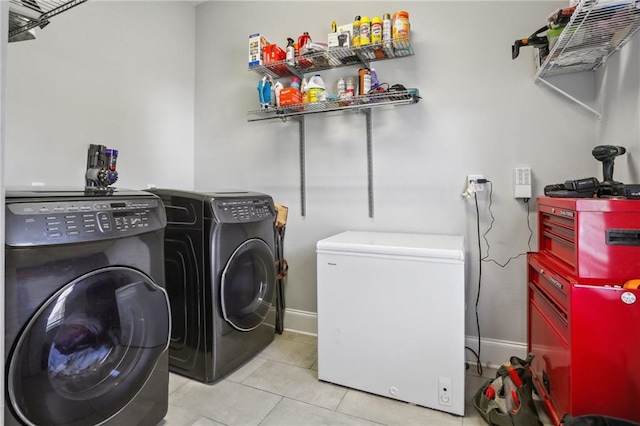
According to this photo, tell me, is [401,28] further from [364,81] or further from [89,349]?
[89,349]

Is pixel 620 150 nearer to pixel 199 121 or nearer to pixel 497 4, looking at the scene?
pixel 497 4

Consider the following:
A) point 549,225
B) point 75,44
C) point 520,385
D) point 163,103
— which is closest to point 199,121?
point 163,103

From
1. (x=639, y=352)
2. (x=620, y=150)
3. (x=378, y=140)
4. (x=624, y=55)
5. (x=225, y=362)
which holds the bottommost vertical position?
(x=225, y=362)

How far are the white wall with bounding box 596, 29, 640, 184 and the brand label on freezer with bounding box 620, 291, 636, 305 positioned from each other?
0.53 metres

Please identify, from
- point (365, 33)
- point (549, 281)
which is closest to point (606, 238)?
point (549, 281)

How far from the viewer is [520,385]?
137 centimetres

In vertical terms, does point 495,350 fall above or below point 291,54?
below

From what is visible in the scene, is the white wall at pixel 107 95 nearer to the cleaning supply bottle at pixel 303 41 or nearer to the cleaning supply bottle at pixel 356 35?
the cleaning supply bottle at pixel 303 41

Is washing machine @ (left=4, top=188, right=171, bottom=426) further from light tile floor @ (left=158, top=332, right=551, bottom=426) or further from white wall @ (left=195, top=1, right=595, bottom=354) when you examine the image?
white wall @ (left=195, top=1, right=595, bottom=354)

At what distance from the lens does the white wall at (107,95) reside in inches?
67.3

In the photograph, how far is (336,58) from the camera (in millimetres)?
2105

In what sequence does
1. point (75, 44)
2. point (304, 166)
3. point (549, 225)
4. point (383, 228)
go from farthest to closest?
point (304, 166) → point (383, 228) → point (75, 44) → point (549, 225)

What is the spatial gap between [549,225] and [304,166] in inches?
60.2

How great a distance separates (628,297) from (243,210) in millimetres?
1649
